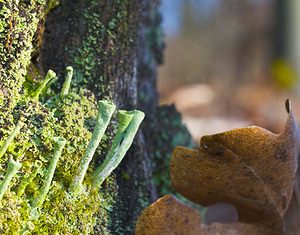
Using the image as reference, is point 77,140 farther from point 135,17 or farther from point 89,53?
point 135,17

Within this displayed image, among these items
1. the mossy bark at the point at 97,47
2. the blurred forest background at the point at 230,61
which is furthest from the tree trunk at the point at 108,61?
the blurred forest background at the point at 230,61

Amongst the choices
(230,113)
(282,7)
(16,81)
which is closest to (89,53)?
(16,81)

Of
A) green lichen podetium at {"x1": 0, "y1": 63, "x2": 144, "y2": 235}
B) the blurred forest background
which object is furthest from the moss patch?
the blurred forest background

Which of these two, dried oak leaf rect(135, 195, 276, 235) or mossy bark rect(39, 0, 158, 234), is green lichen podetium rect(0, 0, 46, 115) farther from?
dried oak leaf rect(135, 195, 276, 235)

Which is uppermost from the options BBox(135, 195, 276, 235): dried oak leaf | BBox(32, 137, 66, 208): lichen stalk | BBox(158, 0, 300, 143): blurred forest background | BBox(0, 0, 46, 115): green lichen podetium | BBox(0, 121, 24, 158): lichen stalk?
BBox(158, 0, 300, 143): blurred forest background

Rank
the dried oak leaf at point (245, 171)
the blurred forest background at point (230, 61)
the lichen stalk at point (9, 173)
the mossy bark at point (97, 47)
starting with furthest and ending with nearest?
the blurred forest background at point (230, 61), the mossy bark at point (97, 47), the dried oak leaf at point (245, 171), the lichen stalk at point (9, 173)

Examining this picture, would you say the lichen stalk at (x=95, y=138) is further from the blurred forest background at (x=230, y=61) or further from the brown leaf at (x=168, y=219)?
the blurred forest background at (x=230, y=61)

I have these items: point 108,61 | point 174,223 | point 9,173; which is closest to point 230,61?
point 108,61
